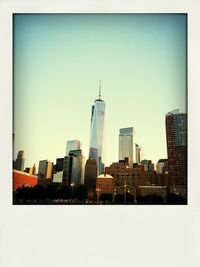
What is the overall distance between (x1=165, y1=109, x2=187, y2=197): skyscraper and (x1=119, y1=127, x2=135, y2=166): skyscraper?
0.74 feet

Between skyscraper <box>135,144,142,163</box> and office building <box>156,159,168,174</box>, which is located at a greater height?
skyscraper <box>135,144,142,163</box>

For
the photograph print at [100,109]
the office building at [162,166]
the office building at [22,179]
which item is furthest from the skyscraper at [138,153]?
the office building at [22,179]

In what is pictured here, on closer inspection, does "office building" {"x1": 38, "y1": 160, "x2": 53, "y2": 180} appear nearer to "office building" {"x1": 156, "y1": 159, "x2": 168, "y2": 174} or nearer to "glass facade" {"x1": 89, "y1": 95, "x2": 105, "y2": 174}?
"glass facade" {"x1": 89, "y1": 95, "x2": 105, "y2": 174}

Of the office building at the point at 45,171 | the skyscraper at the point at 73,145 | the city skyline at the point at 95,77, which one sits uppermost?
the city skyline at the point at 95,77

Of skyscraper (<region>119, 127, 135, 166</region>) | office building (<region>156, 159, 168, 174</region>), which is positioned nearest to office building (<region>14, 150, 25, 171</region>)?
skyscraper (<region>119, 127, 135, 166</region>)

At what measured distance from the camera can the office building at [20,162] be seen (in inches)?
119

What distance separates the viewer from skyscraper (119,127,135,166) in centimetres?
306

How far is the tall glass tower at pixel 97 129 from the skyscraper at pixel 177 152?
0.42 m

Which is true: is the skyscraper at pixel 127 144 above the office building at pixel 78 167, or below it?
above

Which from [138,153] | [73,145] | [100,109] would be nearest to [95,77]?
[100,109]

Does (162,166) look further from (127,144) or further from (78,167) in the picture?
(78,167)

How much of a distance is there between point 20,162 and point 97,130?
52 cm

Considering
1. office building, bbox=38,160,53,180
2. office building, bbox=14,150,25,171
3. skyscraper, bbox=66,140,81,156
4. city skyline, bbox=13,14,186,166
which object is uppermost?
city skyline, bbox=13,14,186,166

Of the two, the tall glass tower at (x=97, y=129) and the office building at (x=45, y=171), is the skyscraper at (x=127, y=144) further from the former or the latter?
the office building at (x=45, y=171)
